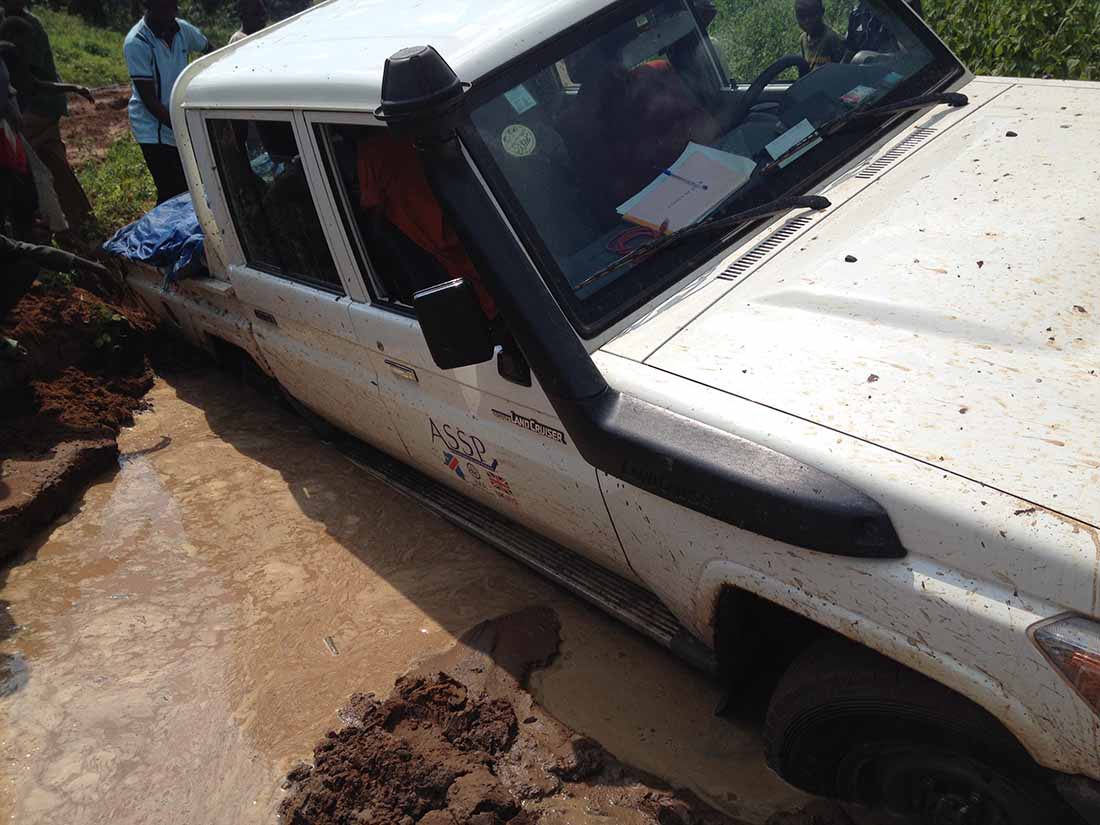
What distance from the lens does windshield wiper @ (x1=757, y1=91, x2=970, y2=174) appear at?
10.0 feet

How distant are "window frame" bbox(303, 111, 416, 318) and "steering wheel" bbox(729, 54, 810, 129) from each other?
1.23 m

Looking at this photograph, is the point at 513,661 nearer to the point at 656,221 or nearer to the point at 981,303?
the point at 656,221

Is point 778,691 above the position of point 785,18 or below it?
below

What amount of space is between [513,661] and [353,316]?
130cm

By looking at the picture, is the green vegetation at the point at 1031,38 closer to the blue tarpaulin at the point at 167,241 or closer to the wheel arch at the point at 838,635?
the wheel arch at the point at 838,635

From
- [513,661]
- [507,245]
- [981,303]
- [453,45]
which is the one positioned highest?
[453,45]

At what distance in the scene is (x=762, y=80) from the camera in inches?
130

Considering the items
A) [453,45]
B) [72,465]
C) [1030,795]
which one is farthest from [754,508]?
[72,465]

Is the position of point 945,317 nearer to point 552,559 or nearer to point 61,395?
point 552,559

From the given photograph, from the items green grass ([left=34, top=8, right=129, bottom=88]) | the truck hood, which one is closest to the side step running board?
the truck hood

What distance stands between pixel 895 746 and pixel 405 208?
212cm

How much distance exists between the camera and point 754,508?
6.77 ft

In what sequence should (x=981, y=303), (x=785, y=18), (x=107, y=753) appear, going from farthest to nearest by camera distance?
(x=785, y=18)
(x=107, y=753)
(x=981, y=303)

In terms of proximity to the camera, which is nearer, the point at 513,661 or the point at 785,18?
the point at 513,661
